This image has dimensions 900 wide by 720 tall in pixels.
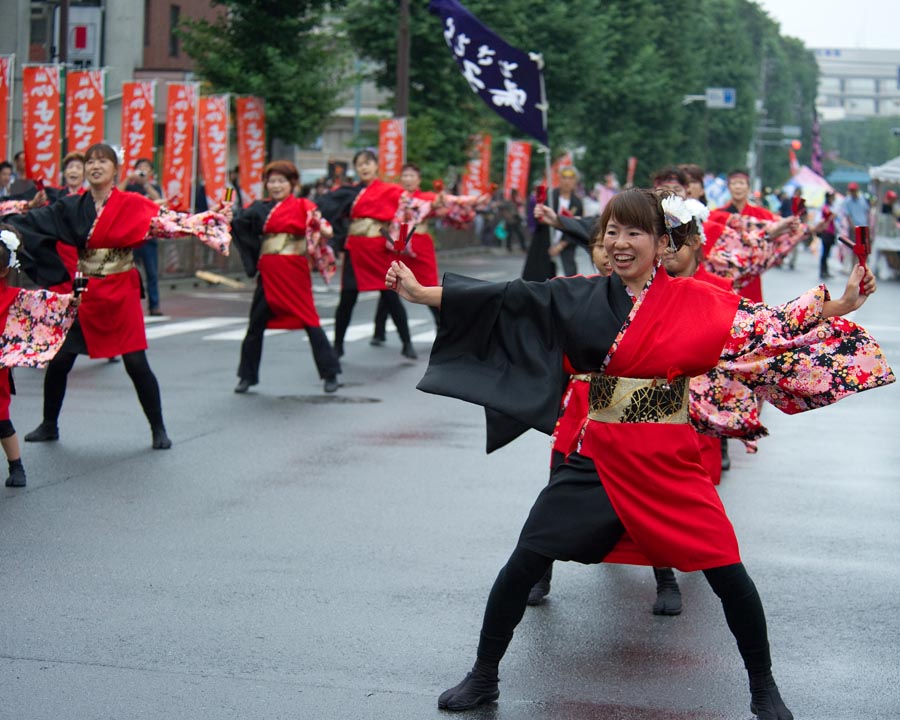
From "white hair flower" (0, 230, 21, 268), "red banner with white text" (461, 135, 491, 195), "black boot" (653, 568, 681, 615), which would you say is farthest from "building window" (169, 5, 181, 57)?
"black boot" (653, 568, 681, 615)

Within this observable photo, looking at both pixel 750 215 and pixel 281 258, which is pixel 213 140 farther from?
pixel 750 215

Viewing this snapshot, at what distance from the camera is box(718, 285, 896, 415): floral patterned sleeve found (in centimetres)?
449

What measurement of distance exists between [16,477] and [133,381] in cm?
135

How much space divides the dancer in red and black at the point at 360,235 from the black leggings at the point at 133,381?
15.9ft

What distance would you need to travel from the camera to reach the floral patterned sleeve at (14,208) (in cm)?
869

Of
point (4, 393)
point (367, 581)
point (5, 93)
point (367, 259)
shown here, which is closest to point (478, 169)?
point (5, 93)

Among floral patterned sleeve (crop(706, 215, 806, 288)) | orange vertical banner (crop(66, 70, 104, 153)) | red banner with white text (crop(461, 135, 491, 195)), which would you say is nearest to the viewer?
floral patterned sleeve (crop(706, 215, 806, 288))

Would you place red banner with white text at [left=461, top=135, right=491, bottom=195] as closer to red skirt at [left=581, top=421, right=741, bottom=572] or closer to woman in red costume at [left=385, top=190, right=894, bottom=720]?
woman in red costume at [left=385, top=190, right=894, bottom=720]

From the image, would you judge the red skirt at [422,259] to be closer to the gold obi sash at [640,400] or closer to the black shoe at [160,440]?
the black shoe at [160,440]

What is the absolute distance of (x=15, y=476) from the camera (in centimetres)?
748

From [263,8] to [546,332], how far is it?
21572 millimetres

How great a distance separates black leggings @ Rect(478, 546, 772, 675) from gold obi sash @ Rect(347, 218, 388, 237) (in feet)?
31.6

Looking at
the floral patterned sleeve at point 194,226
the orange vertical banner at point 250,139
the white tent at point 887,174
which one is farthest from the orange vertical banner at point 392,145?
the floral patterned sleeve at point 194,226

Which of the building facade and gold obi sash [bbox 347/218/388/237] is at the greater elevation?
the building facade
